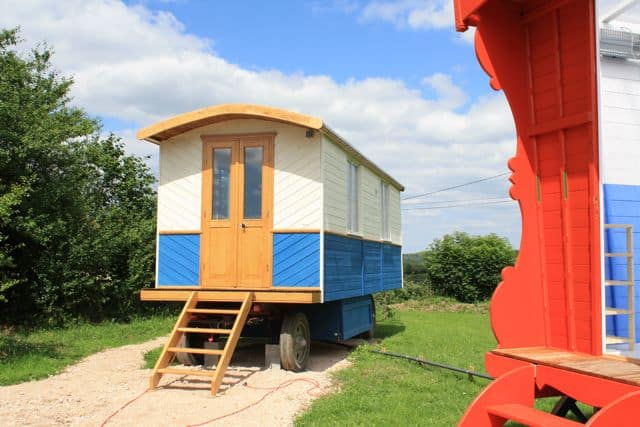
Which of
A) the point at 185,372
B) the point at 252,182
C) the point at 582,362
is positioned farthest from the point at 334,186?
the point at 582,362

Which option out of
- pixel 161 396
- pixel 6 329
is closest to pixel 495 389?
pixel 161 396

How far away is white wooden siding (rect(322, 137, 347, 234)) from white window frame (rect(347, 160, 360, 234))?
1.06 ft

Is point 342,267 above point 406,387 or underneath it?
above

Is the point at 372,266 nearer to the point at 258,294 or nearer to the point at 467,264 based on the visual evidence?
the point at 258,294

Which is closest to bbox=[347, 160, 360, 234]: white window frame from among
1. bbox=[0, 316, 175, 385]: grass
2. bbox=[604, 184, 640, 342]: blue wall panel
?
bbox=[0, 316, 175, 385]: grass

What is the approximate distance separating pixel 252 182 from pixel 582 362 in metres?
5.76

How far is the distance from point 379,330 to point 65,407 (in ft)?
27.0

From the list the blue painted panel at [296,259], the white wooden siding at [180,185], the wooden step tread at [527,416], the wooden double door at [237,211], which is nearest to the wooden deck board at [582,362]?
the wooden step tread at [527,416]

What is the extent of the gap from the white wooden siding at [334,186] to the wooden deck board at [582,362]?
4723 mm

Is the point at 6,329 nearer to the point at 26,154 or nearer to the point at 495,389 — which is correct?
the point at 26,154

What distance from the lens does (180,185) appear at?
867 centimetres

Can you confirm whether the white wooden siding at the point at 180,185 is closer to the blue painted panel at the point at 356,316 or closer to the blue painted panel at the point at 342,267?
the blue painted panel at the point at 342,267

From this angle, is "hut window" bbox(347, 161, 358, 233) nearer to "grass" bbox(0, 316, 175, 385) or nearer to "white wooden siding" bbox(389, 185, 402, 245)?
"white wooden siding" bbox(389, 185, 402, 245)

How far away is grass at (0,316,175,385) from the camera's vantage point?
802 cm
